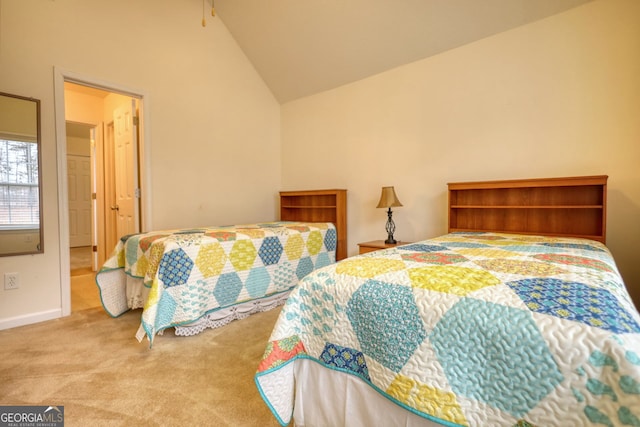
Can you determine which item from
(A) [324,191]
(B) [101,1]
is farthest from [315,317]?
(B) [101,1]

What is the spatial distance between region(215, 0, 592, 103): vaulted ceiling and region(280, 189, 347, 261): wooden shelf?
4.55 ft

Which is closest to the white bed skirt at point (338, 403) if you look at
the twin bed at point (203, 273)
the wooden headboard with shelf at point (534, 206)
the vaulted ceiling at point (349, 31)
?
the twin bed at point (203, 273)

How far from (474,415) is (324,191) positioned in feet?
9.98

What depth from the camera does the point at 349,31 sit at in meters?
3.12

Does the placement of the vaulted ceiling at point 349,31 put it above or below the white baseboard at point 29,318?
above

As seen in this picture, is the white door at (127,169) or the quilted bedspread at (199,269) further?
the white door at (127,169)

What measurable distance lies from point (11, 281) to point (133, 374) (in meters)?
1.55

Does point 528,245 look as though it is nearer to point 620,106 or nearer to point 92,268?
point 620,106

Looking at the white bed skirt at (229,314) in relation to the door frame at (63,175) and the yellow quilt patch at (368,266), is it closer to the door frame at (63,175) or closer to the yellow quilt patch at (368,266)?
the door frame at (63,175)

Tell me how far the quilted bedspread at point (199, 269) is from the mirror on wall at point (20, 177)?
2.05 ft

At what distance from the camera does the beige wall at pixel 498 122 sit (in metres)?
2.19

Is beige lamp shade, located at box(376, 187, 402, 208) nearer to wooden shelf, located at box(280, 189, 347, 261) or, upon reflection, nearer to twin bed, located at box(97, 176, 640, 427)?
wooden shelf, located at box(280, 189, 347, 261)

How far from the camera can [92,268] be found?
4.12 m

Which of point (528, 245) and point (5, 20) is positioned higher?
point (5, 20)
